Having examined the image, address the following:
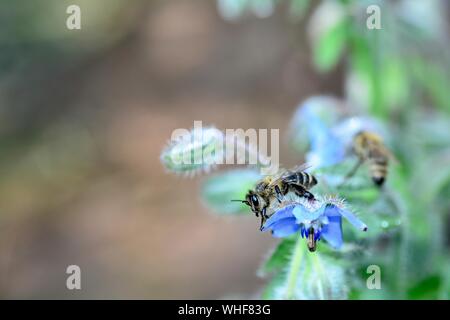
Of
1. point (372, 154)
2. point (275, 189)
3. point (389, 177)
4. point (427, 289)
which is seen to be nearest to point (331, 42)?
point (389, 177)

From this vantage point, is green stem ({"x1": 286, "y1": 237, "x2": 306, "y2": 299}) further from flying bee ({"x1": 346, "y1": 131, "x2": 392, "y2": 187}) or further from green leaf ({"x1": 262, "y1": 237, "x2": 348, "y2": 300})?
flying bee ({"x1": 346, "y1": 131, "x2": 392, "y2": 187})

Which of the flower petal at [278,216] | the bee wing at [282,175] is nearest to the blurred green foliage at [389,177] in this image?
the bee wing at [282,175]

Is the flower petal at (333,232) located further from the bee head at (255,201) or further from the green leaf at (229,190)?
the green leaf at (229,190)

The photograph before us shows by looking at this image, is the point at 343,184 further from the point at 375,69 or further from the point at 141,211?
the point at 141,211

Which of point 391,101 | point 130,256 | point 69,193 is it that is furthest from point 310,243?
point 69,193

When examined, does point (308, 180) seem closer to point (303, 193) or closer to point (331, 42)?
point (303, 193)

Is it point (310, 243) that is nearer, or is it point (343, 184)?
point (310, 243)
